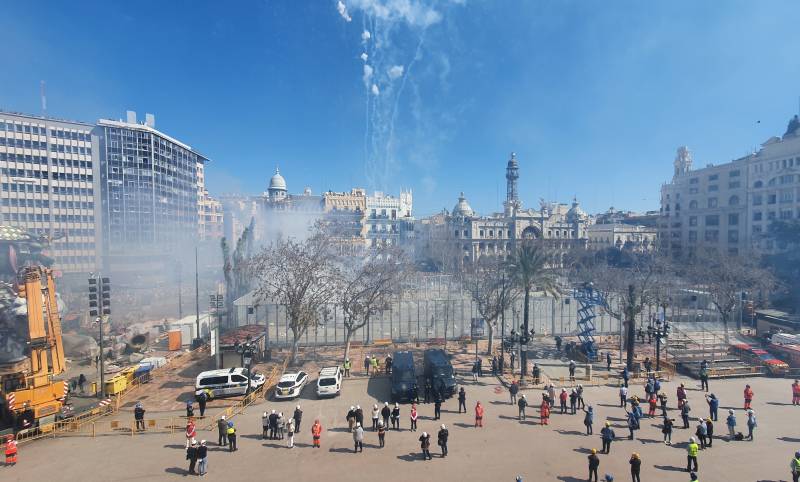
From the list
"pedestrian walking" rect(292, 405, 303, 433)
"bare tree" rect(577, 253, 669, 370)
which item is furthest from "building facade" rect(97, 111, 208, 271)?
"bare tree" rect(577, 253, 669, 370)

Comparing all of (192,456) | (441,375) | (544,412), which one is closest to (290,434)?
(192,456)

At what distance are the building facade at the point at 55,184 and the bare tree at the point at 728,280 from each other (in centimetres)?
8313

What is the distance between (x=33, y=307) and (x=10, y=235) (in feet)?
28.7

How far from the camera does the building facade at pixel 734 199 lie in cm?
6281

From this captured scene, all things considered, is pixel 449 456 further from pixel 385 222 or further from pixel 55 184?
pixel 385 222

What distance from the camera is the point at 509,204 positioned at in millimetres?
111688

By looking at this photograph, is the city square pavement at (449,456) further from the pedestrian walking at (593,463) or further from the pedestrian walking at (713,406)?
the pedestrian walking at (593,463)

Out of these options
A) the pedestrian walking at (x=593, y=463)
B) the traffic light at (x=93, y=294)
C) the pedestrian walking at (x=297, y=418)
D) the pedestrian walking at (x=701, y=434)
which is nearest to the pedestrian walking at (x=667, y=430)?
the pedestrian walking at (x=701, y=434)

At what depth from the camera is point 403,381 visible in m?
18.8

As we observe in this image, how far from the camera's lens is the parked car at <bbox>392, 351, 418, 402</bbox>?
1822 cm

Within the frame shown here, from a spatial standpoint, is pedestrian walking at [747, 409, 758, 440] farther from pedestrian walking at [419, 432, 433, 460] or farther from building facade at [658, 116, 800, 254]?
building facade at [658, 116, 800, 254]

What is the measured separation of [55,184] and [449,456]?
78800mm

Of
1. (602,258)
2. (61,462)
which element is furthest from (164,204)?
(602,258)

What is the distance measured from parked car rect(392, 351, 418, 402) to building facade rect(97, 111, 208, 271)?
69.0 metres
